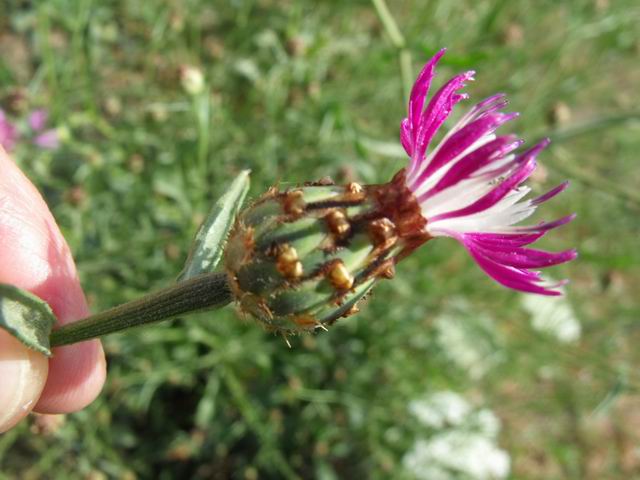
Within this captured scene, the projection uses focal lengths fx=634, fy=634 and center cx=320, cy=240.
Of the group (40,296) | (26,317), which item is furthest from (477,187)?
(40,296)

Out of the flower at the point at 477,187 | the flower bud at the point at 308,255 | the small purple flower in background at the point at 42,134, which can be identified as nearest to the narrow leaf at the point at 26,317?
the flower bud at the point at 308,255

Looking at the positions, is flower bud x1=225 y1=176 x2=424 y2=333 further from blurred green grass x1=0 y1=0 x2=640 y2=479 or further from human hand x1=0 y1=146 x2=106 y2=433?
blurred green grass x1=0 y1=0 x2=640 y2=479

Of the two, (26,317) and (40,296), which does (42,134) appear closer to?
(40,296)

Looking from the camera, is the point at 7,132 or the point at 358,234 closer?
the point at 358,234

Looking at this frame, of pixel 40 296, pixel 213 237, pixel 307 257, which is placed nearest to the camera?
pixel 307 257

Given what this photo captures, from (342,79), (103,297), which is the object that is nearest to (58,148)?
(103,297)

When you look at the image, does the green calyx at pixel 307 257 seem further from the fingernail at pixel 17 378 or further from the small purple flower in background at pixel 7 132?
the small purple flower in background at pixel 7 132
